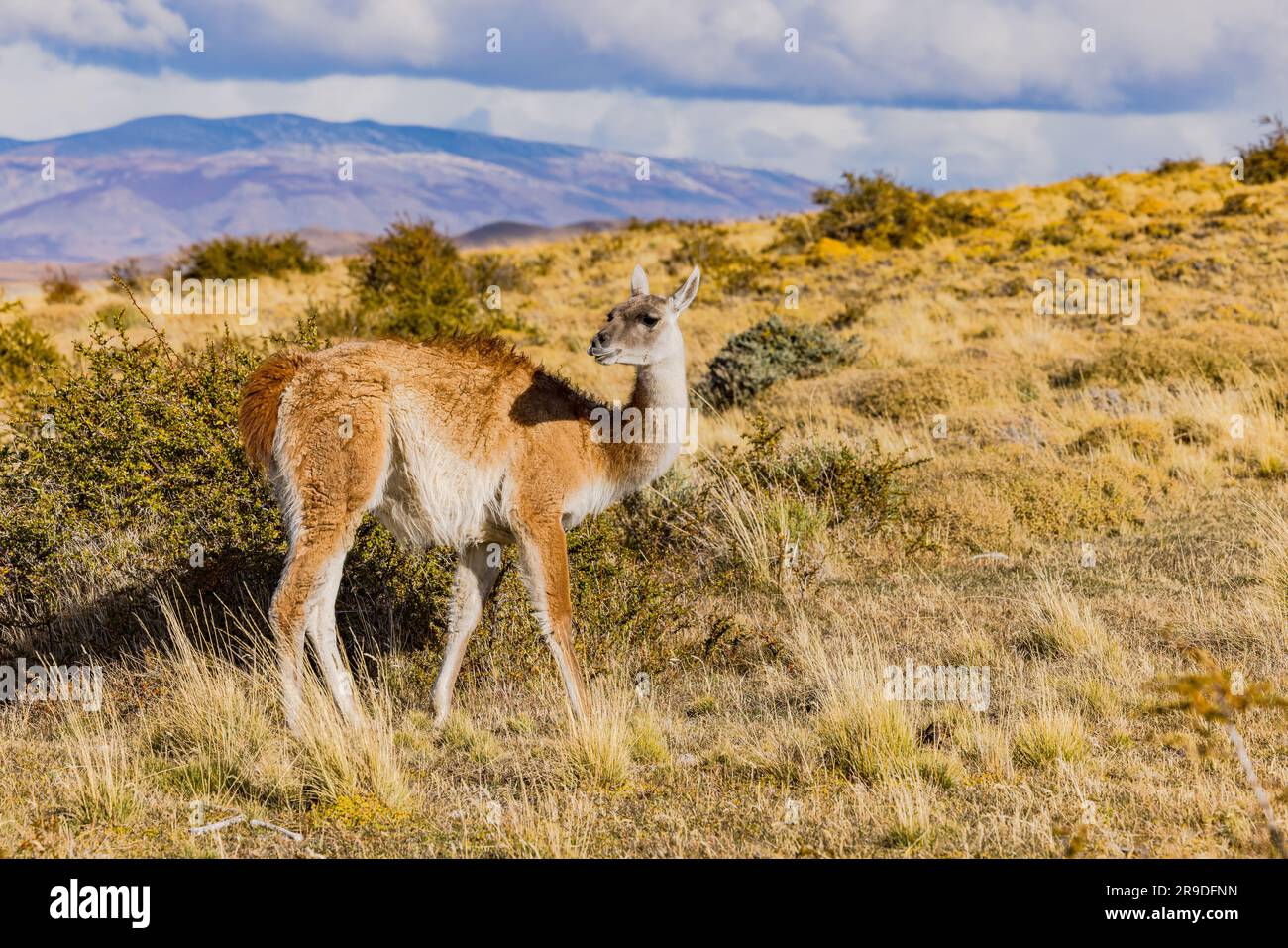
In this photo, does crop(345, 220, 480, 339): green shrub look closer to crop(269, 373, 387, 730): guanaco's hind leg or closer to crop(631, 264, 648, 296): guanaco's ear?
crop(631, 264, 648, 296): guanaco's ear

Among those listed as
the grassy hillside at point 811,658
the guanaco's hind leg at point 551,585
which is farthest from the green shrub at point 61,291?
the guanaco's hind leg at point 551,585

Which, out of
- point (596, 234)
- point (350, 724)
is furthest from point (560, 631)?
point (596, 234)

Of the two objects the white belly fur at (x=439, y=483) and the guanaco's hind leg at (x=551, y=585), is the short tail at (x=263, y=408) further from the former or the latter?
the guanaco's hind leg at (x=551, y=585)

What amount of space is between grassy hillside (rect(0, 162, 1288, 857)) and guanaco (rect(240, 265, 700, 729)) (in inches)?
22.4

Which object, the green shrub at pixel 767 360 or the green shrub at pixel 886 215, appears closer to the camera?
the green shrub at pixel 767 360

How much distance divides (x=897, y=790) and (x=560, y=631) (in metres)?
1.96

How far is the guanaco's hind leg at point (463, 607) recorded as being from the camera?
620 centimetres

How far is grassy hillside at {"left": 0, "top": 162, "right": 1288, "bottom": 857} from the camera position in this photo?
4566mm

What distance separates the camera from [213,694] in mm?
5680

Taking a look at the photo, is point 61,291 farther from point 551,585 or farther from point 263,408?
point 551,585

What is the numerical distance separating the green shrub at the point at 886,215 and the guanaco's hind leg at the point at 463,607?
26932 mm

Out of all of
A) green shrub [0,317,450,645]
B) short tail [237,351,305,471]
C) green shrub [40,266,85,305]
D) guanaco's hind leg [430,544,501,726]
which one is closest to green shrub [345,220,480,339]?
green shrub [40,266,85,305]
